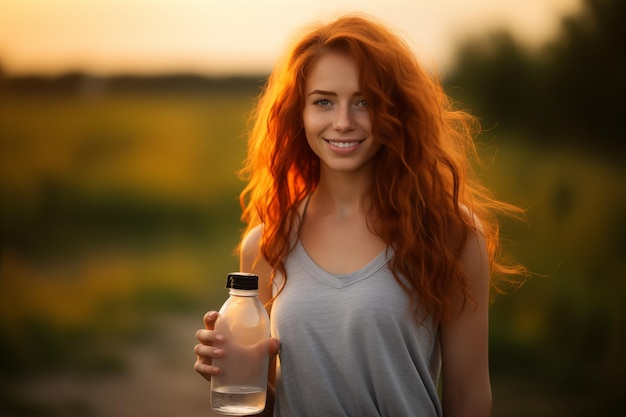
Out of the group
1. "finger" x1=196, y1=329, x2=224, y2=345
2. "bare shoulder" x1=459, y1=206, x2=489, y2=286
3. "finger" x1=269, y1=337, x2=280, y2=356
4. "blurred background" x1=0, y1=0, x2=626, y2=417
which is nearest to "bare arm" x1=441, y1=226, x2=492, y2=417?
"bare shoulder" x1=459, y1=206, x2=489, y2=286

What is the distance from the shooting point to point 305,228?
63.0 inches

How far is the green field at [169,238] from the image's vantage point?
304 cm

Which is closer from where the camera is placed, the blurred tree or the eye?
the eye

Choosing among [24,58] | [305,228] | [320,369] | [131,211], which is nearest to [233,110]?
[131,211]

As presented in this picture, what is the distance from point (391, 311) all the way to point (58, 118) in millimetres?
2059

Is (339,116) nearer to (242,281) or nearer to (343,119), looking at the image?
(343,119)

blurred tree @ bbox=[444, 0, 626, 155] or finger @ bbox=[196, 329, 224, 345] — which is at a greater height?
blurred tree @ bbox=[444, 0, 626, 155]

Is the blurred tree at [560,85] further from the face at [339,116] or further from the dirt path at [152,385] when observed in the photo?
the face at [339,116]

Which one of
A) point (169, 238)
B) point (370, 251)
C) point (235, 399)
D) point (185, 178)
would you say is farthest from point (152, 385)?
point (370, 251)

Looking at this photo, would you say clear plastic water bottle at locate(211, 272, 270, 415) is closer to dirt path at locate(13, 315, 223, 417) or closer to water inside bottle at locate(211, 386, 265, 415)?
water inside bottle at locate(211, 386, 265, 415)

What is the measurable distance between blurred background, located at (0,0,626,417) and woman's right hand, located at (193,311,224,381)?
161 cm

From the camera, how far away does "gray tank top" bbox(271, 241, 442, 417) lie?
141 centimetres

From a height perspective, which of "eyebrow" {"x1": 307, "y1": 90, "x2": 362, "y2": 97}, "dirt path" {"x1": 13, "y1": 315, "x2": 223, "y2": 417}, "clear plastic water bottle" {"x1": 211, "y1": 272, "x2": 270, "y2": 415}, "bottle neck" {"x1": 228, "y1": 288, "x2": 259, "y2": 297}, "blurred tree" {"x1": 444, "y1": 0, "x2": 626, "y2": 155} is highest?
"blurred tree" {"x1": 444, "y1": 0, "x2": 626, "y2": 155}

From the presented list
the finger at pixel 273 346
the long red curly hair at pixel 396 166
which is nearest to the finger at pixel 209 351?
the finger at pixel 273 346
